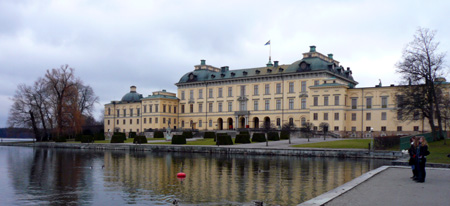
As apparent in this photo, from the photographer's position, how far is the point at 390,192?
11633 mm

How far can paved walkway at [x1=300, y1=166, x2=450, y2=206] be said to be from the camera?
10102mm

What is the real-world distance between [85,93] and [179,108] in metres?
20.1

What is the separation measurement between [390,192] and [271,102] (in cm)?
5715

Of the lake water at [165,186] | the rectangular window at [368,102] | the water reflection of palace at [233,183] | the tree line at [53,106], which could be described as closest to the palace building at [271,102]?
the rectangular window at [368,102]

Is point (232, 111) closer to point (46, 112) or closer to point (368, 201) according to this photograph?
point (46, 112)

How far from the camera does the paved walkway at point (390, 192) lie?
33.1 ft

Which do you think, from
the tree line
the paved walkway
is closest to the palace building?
the tree line

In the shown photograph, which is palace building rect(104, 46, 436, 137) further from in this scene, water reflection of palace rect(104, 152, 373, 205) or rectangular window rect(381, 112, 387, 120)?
water reflection of palace rect(104, 152, 373, 205)

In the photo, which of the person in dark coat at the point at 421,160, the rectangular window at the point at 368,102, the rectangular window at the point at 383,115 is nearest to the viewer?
the person in dark coat at the point at 421,160

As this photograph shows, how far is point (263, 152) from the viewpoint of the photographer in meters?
35.6

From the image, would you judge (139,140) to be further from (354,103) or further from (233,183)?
(233,183)

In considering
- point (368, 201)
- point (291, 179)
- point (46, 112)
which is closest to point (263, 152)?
point (291, 179)

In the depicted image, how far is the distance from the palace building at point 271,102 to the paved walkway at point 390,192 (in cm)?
3997

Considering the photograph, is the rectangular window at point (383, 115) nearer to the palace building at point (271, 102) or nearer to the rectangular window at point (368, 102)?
the palace building at point (271, 102)
